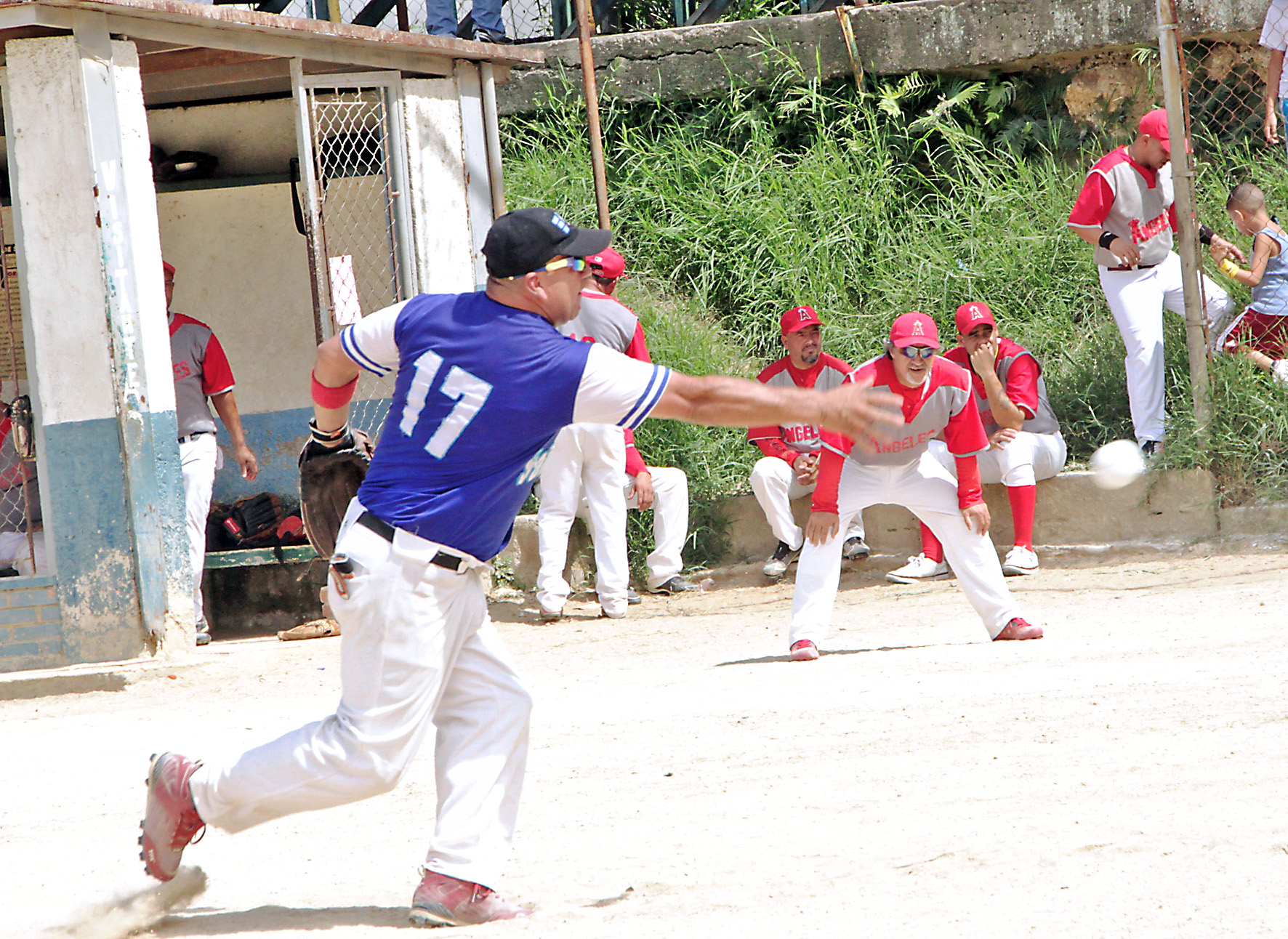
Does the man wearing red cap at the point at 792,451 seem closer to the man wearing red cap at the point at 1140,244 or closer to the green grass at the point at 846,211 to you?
the green grass at the point at 846,211

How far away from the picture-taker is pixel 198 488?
7953 millimetres

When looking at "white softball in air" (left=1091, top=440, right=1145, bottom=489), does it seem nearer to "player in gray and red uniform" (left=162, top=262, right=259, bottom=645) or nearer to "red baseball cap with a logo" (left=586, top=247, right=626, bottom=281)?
"red baseball cap with a logo" (left=586, top=247, right=626, bottom=281)

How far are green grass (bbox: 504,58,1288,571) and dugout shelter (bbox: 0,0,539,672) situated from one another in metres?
1.99

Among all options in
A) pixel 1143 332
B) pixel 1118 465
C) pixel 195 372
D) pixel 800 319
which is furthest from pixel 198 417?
pixel 1143 332

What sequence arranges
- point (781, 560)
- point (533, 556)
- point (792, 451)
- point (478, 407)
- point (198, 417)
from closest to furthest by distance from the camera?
point (478, 407) < point (198, 417) < point (792, 451) < point (781, 560) < point (533, 556)

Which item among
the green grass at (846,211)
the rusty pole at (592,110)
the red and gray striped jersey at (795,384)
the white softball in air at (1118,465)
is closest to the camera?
the white softball in air at (1118,465)

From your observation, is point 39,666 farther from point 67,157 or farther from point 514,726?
point 514,726

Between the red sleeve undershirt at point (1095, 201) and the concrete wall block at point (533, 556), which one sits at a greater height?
the red sleeve undershirt at point (1095, 201)

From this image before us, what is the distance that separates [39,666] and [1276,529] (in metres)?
6.85

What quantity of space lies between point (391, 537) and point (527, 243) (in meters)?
0.79

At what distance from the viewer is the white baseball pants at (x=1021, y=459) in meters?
8.01

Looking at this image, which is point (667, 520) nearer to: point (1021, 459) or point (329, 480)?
point (1021, 459)

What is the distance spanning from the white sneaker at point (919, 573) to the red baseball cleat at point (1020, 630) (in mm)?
2111

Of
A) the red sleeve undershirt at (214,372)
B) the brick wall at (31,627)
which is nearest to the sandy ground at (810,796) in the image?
the brick wall at (31,627)
